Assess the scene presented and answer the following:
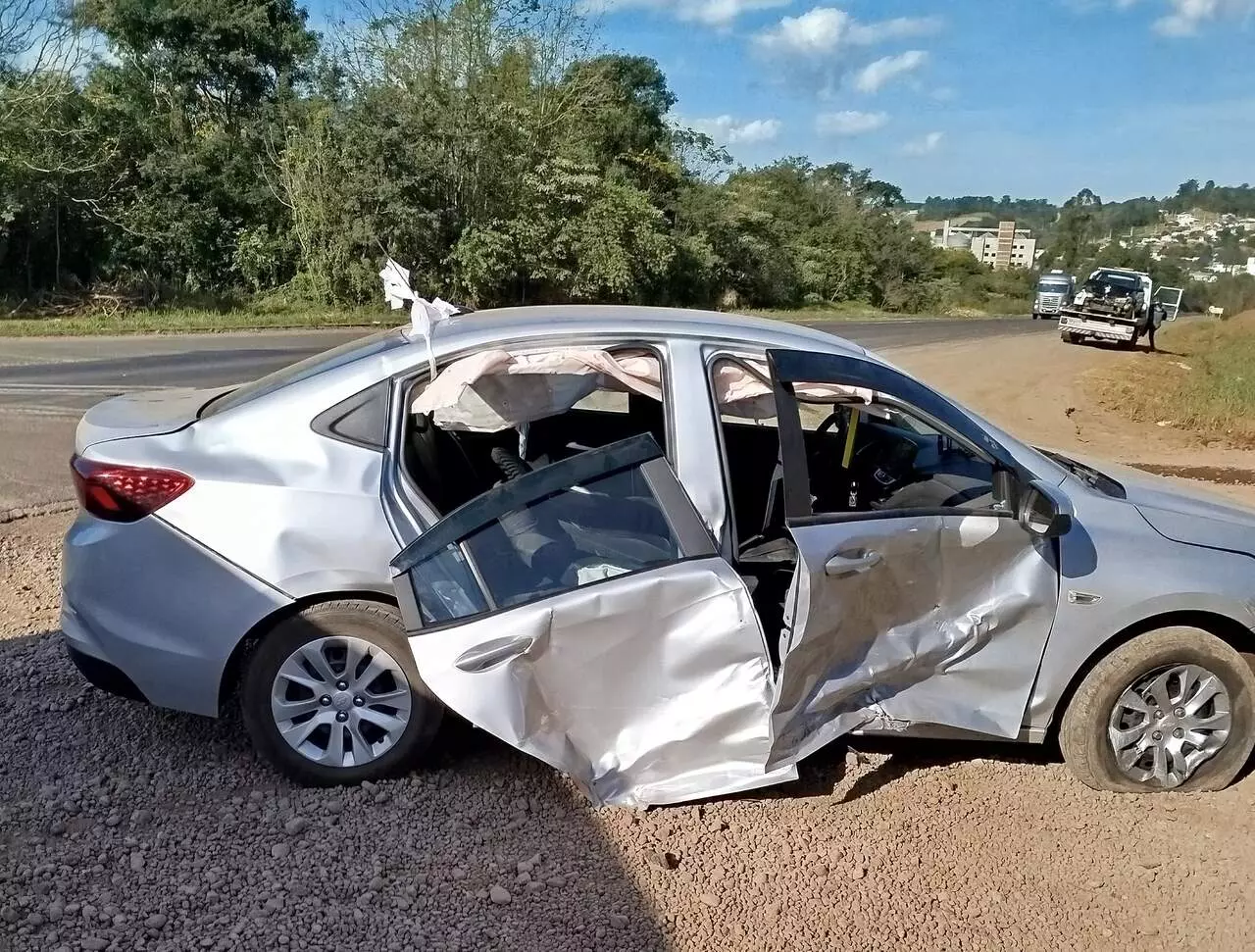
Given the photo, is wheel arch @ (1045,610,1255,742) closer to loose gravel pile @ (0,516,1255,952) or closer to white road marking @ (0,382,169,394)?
loose gravel pile @ (0,516,1255,952)

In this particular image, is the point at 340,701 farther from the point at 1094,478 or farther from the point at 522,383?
the point at 1094,478

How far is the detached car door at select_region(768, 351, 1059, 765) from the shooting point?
3611mm

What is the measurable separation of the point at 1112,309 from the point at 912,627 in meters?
29.8

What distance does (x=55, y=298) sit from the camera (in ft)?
82.6

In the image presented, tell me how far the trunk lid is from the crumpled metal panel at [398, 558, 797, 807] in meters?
1.32

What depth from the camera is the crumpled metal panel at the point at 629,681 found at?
3.40 meters

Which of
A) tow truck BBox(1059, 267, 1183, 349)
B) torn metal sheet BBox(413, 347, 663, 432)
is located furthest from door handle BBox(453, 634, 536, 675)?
tow truck BBox(1059, 267, 1183, 349)

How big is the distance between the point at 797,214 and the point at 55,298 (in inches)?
1834

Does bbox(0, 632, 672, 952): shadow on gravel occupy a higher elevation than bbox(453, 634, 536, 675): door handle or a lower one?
lower

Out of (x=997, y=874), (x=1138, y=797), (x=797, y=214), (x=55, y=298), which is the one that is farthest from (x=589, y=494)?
(x=797, y=214)

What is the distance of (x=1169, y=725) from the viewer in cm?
411

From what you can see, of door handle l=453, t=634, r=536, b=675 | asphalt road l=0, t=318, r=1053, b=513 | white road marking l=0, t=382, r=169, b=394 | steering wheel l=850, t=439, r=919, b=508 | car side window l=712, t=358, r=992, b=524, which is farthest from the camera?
white road marking l=0, t=382, r=169, b=394

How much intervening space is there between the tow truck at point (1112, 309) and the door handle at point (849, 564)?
29.9 metres

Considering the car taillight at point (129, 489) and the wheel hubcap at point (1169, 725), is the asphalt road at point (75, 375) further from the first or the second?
the wheel hubcap at point (1169, 725)
